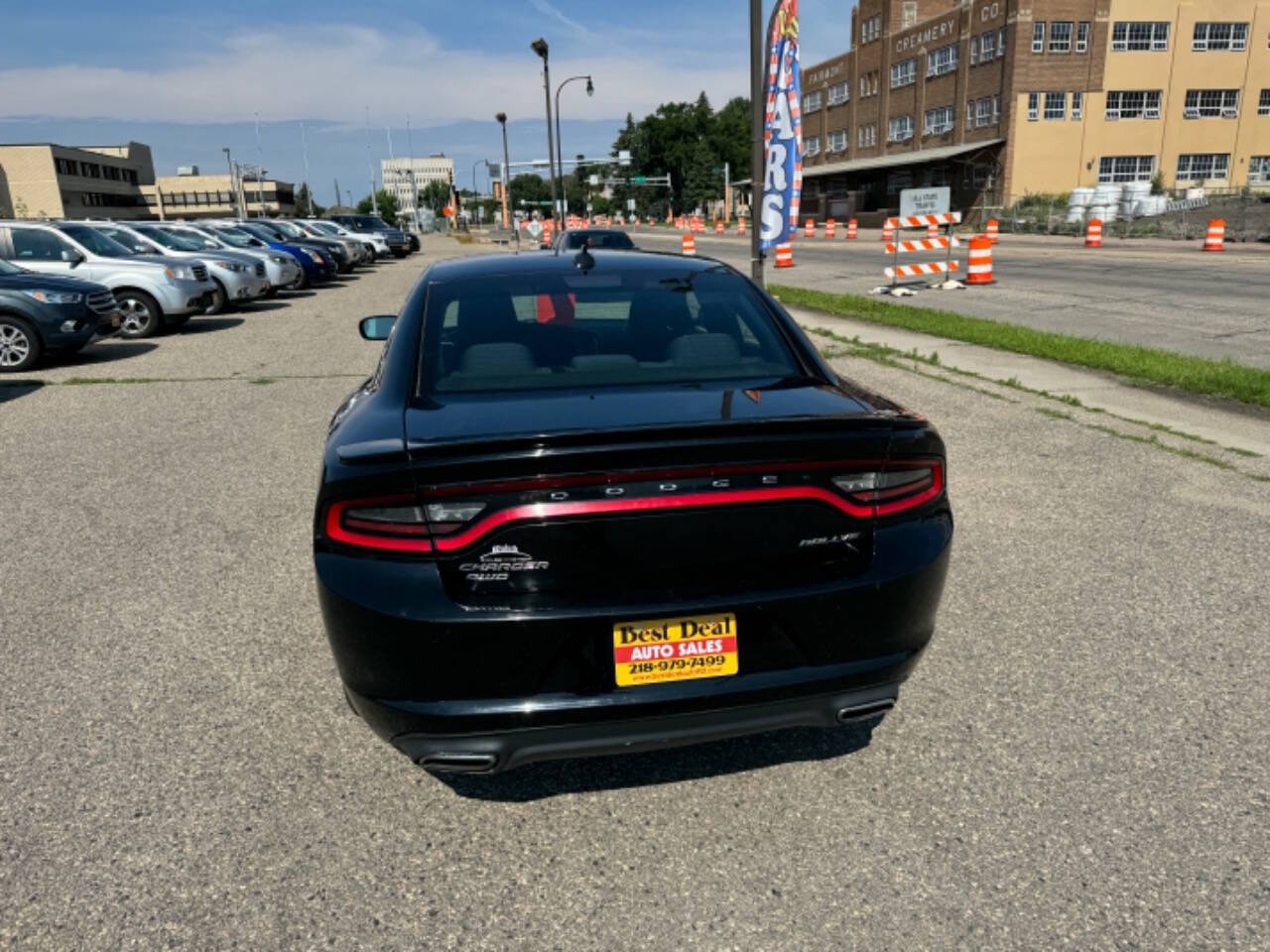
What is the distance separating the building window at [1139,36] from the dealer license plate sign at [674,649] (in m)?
64.2

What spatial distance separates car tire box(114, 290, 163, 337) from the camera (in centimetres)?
1486

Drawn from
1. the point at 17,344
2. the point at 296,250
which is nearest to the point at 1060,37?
the point at 296,250

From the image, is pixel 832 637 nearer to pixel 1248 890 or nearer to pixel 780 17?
pixel 1248 890

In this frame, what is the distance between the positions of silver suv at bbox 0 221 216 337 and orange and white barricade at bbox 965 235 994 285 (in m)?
14.9

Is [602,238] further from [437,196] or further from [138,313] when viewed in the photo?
[437,196]

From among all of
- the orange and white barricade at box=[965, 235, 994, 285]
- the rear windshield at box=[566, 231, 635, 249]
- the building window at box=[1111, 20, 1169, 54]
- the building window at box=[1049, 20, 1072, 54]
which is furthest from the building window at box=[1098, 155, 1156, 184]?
the rear windshield at box=[566, 231, 635, 249]

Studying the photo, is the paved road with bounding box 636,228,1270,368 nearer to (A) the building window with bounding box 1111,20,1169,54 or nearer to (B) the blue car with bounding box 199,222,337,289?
(B) the blue car with bounding box 199,222,337,289

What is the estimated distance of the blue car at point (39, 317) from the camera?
452 inches

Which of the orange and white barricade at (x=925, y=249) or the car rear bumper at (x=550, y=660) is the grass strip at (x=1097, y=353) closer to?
the orange and white barricade at (x=925, y=249)

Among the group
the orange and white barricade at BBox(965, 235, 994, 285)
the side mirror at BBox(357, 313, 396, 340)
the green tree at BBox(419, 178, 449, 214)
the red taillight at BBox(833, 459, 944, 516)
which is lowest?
the orange and white barricade at BBox(965, 235, 994, 285)

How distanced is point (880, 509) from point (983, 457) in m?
4.49

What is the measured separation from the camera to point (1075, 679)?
358 centimetres

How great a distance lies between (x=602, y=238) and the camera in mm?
21281

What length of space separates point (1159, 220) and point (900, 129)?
3219 centimetres
